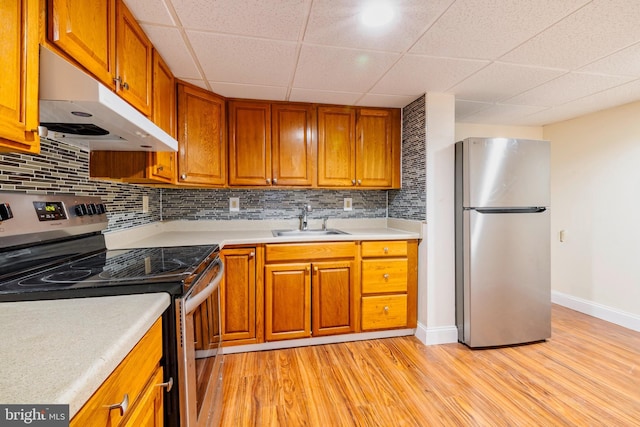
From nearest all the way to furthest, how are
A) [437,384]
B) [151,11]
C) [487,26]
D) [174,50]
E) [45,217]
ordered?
[45,217] < [151,11] < [487,26] < [174,50] < [437,384]

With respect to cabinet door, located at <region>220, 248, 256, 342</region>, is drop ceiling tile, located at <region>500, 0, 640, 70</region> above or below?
above

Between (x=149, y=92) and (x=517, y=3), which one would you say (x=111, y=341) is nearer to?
(x=149, y=92)

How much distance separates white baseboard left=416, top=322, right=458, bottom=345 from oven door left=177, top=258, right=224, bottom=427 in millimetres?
1595

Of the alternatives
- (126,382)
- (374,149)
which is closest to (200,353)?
(126,382)

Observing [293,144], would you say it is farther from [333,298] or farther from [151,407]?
[151,407]

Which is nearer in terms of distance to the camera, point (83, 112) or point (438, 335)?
point (83, 112)

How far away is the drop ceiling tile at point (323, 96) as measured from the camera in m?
2.29

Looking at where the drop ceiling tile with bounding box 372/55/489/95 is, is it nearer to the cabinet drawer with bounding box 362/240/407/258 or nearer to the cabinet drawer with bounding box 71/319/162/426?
the cabinet drawer with bounding box 362/240/407/258

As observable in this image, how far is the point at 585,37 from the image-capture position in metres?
1.53

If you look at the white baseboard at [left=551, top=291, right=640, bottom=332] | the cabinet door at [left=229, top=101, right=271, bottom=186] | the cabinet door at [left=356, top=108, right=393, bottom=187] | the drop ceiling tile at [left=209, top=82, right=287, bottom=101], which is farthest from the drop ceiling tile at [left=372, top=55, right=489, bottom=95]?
the white baseboard at [left=551, top=291, right=640, bottom=332]

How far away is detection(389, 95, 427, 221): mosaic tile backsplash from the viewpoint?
2375mm

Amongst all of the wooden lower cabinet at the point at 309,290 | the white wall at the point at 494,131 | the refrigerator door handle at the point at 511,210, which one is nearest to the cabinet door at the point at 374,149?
the wooden lower cabinet at the point at 309,290

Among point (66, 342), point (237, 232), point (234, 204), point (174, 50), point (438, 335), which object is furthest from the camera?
point (234, 204)

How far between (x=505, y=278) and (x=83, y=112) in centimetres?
268
